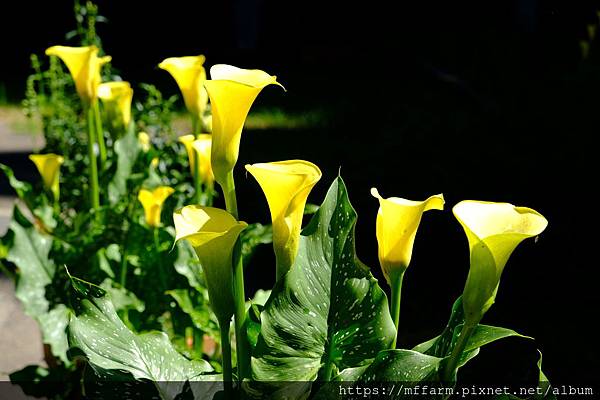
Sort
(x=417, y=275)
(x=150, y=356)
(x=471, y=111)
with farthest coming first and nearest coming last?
1. (x=471, y=111)
2. (x=417, y=275)
3. (x=150, y=356)

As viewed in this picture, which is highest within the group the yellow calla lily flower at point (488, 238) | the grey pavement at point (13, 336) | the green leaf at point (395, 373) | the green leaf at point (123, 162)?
the yellow calla lily flower at point (488, 238)

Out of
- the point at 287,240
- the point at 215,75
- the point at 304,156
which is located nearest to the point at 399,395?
the point at 287,240

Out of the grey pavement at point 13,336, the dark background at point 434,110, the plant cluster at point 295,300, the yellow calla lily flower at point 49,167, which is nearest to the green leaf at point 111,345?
the plant cluster at point 295,300

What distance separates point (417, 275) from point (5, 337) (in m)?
1.36

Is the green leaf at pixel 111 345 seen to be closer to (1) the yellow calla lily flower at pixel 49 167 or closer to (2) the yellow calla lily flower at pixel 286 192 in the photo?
(2) the yellow calla lily flower at pixel 286 192

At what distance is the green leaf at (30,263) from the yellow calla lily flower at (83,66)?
0.31m

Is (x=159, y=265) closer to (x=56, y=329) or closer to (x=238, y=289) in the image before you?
(x=56, y=329)

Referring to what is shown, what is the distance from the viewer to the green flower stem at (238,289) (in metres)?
0.95

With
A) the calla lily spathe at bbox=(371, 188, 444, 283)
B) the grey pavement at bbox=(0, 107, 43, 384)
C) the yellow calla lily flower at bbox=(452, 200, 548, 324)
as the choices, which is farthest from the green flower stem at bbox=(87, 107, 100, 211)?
the yellow calla lily flower at bbox=(452, 200, 548, 324)

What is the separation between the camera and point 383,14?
6.62 metres

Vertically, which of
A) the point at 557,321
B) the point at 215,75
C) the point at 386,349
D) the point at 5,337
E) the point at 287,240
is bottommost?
the point at 5,337

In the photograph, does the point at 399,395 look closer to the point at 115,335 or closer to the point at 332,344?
the point at 332,344

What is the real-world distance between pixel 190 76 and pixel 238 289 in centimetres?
66

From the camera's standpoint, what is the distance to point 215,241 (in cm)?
90
